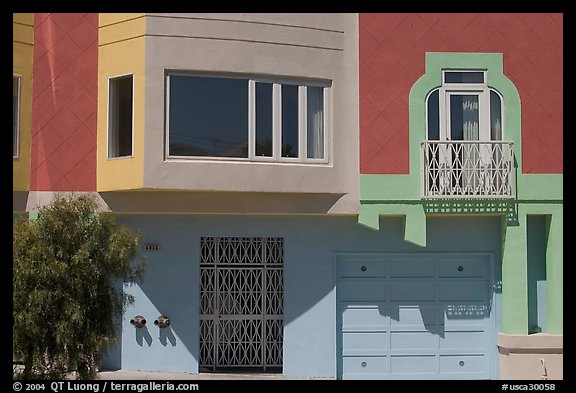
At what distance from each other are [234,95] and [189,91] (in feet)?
2.72

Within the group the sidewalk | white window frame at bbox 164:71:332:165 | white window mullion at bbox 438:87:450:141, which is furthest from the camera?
white window mullion at bbox 438:87:450:141

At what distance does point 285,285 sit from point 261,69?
413 centimetres

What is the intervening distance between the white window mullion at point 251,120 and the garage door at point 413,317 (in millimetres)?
2813

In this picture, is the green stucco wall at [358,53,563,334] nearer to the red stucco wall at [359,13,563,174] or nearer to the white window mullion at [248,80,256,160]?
the red stucco wall at [359,13,563,174]

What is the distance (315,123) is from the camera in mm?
14891

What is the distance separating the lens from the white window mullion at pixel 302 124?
14680 mm

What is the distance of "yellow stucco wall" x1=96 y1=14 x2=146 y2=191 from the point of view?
14.0m

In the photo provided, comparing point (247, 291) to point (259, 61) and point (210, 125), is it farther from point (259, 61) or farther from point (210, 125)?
point (259, 61)

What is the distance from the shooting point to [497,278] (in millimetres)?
15367

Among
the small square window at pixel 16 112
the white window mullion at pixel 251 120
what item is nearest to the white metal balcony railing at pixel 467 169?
the white window mullion at pixel 251 120

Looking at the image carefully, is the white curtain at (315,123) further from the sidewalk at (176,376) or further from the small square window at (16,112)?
the small square window at (16,112)

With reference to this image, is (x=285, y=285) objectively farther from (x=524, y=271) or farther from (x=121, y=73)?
(x=121, y=73)

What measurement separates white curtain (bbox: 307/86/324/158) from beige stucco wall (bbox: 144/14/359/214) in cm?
21

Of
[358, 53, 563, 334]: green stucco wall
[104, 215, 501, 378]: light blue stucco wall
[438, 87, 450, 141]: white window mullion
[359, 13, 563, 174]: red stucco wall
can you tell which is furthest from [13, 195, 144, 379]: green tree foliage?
[438, 87, 450, 141]: white window mullion
